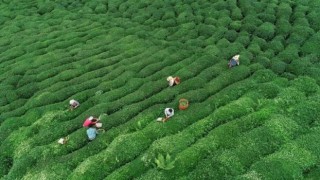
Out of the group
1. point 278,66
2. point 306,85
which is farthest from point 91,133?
point 306,85

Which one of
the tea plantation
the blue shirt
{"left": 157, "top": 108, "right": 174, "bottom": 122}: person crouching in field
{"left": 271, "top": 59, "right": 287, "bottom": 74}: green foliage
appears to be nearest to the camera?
the tea plantation

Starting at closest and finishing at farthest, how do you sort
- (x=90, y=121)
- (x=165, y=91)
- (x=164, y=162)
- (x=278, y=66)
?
(x=164, y=162), (x=90, y=121), (x=165, y=91), (x=278, y=66)

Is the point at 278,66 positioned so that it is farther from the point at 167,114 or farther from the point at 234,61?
the point at 167,114

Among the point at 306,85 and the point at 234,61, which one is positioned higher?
the point at 234,61

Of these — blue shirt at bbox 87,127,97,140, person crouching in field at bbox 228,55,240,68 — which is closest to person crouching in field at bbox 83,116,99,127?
blue shirt at bbox 87,127,97,140

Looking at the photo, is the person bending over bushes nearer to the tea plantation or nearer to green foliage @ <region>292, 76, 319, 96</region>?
the tea plantation

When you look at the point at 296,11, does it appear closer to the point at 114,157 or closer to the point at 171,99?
the point at 171,99

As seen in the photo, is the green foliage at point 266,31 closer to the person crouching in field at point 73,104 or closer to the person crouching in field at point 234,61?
the person crouching in field at point 234,61

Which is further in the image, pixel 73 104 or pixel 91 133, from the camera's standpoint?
pixel 73 104
